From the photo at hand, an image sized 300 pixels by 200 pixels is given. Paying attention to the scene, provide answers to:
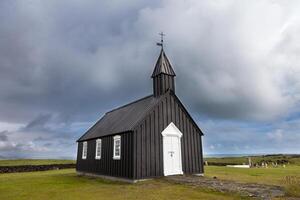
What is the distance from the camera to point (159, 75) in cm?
2045

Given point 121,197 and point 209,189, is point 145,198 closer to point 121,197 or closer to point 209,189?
point 121,197

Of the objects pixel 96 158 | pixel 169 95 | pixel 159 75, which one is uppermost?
pixel 159 75

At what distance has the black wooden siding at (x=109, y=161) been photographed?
1696 centimetres

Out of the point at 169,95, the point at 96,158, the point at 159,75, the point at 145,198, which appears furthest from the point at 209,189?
the point at 96,158

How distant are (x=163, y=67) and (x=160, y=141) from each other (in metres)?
6.28

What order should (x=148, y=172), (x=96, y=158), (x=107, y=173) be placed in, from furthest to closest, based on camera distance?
(x=96, y=158) → (x=107, y=173) → (x=148, y=172)

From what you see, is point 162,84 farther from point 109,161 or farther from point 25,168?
point 25,168

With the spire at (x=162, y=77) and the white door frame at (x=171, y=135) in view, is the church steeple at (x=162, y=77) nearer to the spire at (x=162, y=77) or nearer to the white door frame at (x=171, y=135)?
the spire at (x=162, y=77)

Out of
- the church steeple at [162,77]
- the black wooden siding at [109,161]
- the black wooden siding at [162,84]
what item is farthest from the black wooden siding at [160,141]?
the church steeple at [162,77]

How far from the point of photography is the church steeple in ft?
66.4

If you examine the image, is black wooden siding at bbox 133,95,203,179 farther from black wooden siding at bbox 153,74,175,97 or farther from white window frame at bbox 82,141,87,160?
white window frame at bbox 82,141,87,160

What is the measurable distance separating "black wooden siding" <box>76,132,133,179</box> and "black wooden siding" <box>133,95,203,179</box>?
645 mm

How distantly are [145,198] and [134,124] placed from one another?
6.89 m

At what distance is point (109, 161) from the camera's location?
19469mm
